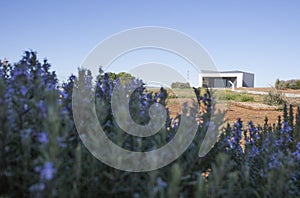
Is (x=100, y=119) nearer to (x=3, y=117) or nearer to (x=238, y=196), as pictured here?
(x=3, y=117)

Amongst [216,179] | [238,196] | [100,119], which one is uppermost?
[100,119]

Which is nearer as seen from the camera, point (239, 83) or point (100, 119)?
point (100, 119)

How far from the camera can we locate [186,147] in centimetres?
194

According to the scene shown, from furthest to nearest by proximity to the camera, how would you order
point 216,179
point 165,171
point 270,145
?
point 270,145 < point 165,171 < point 216,179

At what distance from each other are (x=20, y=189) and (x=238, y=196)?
1474 millimetres

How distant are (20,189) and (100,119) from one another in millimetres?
640

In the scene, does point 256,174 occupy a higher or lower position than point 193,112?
lower

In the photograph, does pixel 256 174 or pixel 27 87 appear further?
pixel 256 174

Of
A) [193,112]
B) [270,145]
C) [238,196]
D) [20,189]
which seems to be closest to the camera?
[20,189]

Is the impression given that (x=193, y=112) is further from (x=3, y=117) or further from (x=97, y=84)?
(x=3, y=117)

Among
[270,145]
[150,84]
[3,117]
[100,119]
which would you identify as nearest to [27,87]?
[3,117]

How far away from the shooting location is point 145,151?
1.95 m

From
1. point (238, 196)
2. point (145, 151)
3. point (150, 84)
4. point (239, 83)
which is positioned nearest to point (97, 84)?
point (150, 84)

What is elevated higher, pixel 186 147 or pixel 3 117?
pixel 3 117
